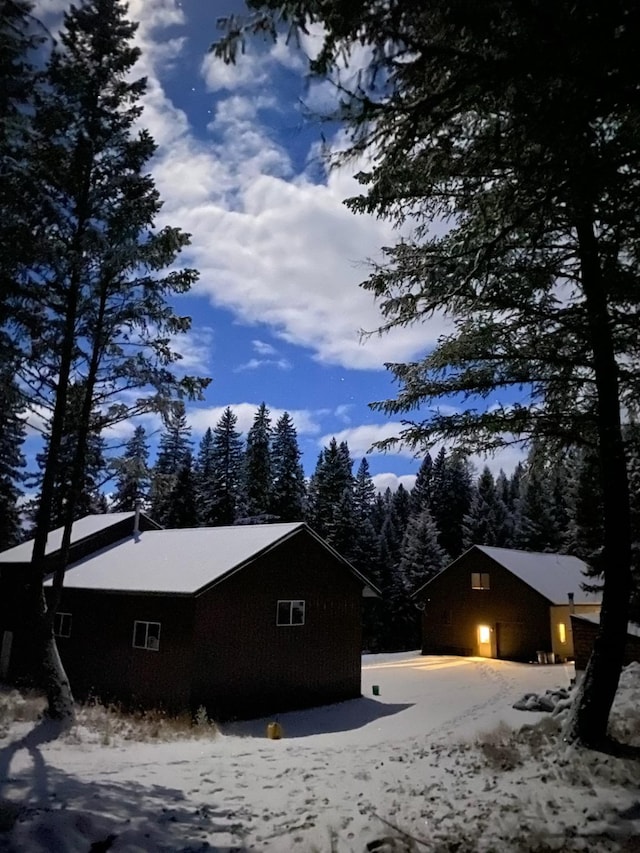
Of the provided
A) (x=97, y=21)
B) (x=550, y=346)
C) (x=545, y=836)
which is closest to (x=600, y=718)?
(x=545, y=836)

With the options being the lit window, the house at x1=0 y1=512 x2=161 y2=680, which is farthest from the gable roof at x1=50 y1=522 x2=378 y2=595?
the lit window

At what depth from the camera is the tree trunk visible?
8586 millimetres

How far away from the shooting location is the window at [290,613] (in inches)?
868

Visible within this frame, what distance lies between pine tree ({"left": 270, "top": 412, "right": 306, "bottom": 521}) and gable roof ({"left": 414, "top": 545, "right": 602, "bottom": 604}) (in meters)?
14.2

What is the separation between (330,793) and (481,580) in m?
34.2

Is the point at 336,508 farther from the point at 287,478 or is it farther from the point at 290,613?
the point at 290,613

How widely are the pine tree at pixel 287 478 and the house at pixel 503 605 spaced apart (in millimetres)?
12295

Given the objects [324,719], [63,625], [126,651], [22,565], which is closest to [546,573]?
[324,719]

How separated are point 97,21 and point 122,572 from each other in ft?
58.7

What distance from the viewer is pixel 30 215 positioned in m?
13.6

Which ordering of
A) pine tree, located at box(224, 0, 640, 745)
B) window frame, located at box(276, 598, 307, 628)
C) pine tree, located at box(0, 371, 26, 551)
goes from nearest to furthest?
pine tree, located at box(224, 0, 640, 745), window frame, located at box(276, 598, 307, 628), pine tree, located at box(0, 371, 26, 551)

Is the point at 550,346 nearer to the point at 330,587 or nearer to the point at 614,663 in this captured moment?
the point at 614,663

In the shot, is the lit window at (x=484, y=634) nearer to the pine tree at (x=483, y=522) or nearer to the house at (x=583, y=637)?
the house at (x=583, y=637)

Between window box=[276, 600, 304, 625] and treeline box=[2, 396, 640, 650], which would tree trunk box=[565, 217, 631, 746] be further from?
treeline box=[2, 396, 640, 650]
